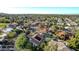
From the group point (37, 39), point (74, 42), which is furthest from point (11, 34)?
point (74, 42)

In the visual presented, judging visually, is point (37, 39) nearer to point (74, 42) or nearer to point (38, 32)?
point (38, 32)

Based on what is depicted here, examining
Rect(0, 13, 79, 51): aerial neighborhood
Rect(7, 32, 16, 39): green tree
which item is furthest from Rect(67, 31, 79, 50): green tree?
Rect(7, 32, 16, 39): green tree

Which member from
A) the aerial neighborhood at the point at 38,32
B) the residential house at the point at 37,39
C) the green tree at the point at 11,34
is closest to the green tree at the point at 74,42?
the aerial neighborhood at the point at 38,32

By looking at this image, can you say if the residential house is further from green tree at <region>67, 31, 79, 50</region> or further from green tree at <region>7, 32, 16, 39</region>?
green tree at <region>67, 31, 79, 50</region>

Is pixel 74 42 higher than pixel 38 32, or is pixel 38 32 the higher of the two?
pixel 38 32

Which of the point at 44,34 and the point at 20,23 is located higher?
the point at 20,23

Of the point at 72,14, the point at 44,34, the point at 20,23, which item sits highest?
the point at 72,14

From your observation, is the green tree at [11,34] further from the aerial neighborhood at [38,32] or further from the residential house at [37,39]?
the residential house at [37,39]
